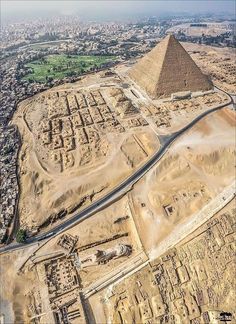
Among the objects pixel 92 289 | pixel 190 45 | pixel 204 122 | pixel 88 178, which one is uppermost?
pixel 190 45

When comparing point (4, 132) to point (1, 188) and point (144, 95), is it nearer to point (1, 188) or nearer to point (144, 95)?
point (1, 188)

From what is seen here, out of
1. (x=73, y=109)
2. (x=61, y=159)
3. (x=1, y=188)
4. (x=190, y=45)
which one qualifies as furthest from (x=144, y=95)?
(x=190, y=45)

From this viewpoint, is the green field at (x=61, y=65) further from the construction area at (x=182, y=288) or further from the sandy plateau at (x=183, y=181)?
the construction area at (x=182, y=288)

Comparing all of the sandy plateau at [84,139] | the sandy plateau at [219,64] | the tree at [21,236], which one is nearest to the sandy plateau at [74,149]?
the sandy plateau at [84,139]

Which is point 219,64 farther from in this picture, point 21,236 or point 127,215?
point 21,236

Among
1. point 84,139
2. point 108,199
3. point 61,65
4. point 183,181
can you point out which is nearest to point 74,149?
point 84,139

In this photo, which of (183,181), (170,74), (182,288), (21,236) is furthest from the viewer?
(170,74)

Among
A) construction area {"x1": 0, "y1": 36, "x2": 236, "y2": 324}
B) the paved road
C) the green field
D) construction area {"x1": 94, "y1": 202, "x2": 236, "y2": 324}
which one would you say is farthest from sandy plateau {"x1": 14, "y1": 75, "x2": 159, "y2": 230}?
the green field
